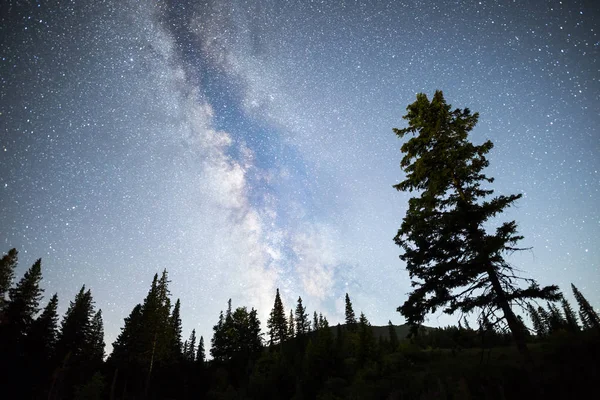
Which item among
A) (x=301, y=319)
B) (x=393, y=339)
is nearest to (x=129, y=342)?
(x=301, y=319)

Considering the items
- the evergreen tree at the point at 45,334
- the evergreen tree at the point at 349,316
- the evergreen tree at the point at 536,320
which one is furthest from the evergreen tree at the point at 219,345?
the evergreen tree at the point at 536,320

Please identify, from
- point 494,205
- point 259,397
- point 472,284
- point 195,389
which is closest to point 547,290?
point 472,284

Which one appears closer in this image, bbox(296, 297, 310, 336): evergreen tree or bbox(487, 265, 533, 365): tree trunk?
bbox(487, 265, 533, 365): tree trunk

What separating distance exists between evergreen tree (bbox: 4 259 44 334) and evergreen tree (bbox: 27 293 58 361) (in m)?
1.21

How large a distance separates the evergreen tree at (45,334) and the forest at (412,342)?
0.18 meters

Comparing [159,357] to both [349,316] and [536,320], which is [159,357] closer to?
[349,316]

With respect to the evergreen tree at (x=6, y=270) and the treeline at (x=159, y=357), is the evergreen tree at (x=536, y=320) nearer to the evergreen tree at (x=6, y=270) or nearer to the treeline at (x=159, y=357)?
the treeline at (x=159, y=357)

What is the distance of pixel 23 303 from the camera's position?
38.1m

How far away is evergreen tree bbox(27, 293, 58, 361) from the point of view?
38719 millimetres

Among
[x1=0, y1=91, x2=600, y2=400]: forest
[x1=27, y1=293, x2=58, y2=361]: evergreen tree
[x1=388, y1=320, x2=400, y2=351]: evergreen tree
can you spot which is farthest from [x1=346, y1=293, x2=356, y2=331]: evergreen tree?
[x1=27, y1=293, x2=58, y2=361]: evergreen tree

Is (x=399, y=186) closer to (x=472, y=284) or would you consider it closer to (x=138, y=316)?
(x=472, y=284)

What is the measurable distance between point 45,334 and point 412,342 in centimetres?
4903

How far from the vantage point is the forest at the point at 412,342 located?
403 inches

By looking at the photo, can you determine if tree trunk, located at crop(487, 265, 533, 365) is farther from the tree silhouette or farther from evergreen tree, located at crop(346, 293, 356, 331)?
evergreen tree, located at crop(346, 293, 356, 331)
